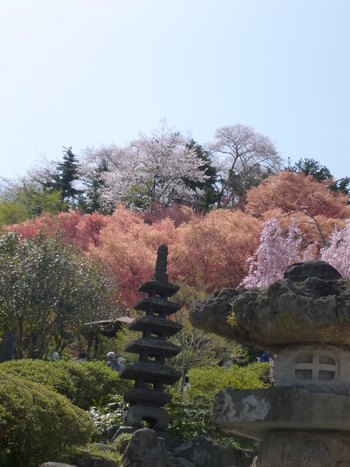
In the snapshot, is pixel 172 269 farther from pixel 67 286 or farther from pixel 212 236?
pixel 67 286

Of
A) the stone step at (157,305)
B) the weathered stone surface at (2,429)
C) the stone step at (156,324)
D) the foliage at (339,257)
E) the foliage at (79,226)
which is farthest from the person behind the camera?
the foliage at (79,226)

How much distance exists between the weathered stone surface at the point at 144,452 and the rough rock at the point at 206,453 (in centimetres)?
139

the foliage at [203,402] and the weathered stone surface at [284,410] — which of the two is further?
the foliage at [203,402]

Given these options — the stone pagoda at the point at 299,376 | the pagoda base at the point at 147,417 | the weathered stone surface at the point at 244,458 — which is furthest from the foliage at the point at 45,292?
the stone pagoda at the point at 299,376

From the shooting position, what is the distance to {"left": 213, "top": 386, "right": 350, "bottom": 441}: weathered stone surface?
4.67 meters

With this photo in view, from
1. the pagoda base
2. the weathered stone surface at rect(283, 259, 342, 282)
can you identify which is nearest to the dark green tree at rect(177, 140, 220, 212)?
the pagoda base

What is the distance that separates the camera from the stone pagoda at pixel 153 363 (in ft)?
36.5

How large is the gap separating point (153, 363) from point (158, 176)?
29.0 meters

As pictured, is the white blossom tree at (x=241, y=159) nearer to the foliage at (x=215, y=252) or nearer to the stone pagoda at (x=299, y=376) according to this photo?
the foliage at (x=215, y=252)

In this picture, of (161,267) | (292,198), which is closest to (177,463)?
(161,267)

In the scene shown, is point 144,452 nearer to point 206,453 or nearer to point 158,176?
point 206,453

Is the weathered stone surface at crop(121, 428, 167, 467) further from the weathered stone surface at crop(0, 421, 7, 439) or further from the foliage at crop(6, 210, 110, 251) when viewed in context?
the foliage at crop(6, 210, 110, 251)

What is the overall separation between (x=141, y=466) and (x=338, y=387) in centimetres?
323

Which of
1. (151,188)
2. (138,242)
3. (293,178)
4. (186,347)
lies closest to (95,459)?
(186,347)
